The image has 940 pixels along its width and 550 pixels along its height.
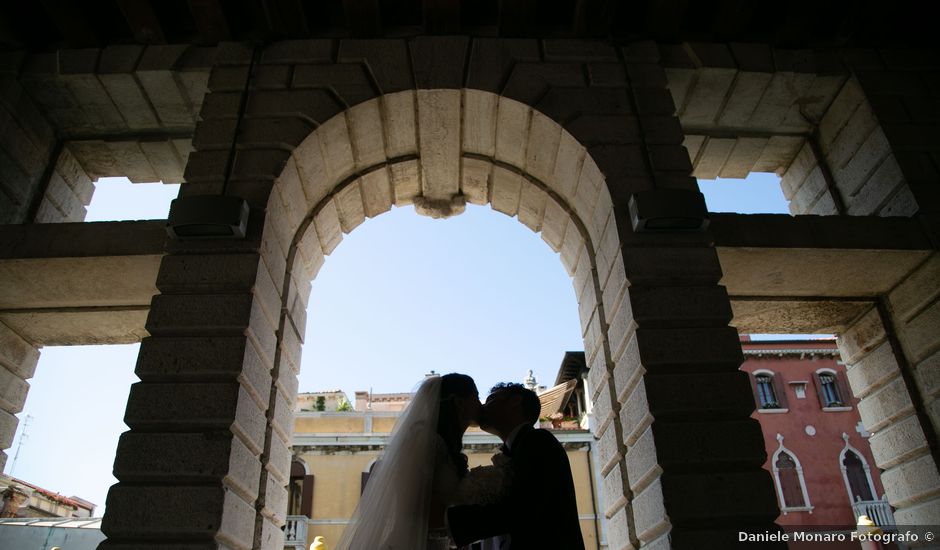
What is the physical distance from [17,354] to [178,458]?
3043mm

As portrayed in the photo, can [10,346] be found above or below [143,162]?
below

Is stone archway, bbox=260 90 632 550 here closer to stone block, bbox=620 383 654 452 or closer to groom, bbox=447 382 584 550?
stone block, bbox=620 383 654 452

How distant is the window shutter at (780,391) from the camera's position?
21891 millimetres

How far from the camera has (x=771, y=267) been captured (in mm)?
4855

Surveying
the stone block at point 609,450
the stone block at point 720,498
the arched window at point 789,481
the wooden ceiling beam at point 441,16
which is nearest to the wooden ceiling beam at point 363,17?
the wooden ceiling beam at point 441,16

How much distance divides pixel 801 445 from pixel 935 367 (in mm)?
19166

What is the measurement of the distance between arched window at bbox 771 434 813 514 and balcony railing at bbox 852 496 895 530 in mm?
1408

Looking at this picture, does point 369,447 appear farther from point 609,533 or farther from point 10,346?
point 609,533

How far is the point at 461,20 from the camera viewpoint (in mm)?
5375

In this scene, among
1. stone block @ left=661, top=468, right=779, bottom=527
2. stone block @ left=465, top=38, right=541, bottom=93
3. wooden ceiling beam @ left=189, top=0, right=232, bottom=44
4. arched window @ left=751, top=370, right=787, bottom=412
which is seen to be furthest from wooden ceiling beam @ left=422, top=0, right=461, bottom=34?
arched window @ left=751, top=370, right=787, bottom=412

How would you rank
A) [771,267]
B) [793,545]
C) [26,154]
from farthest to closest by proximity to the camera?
[793,545], [26,154], [771,267]

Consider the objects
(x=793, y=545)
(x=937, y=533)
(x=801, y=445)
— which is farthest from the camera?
(x=801, y=445)

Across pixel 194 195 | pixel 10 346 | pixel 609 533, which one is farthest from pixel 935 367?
pixel 10 346

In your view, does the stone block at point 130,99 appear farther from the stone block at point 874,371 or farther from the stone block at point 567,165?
the stone block at point 874,371
